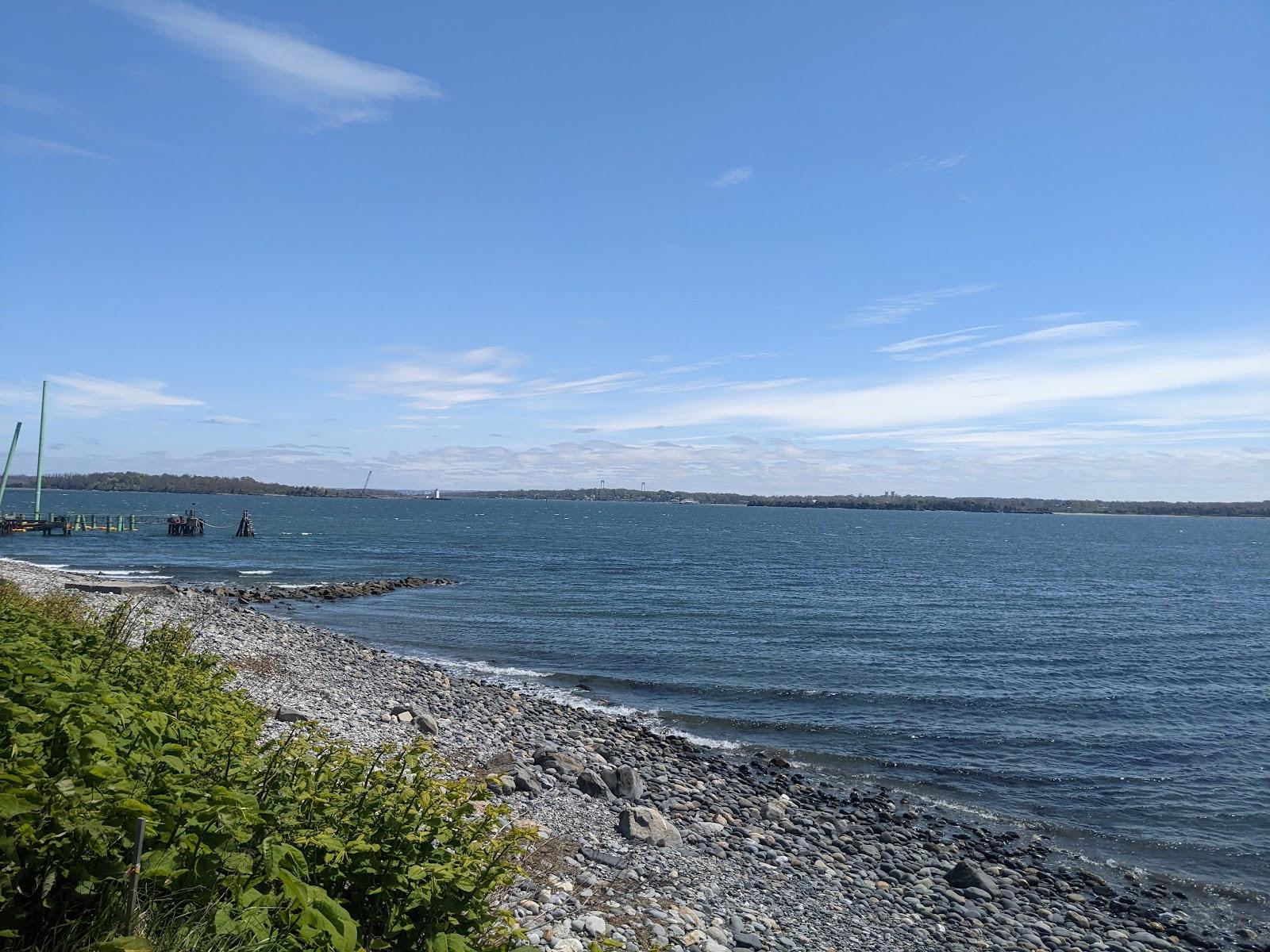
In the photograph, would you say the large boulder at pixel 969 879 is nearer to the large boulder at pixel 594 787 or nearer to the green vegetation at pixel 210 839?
the large boulder at pixel 594 787

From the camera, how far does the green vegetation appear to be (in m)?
3.54

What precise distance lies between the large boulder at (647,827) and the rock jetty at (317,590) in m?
32.7

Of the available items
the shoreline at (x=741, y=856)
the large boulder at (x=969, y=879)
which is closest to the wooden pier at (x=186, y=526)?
the shoreline at (x=741, y=856)

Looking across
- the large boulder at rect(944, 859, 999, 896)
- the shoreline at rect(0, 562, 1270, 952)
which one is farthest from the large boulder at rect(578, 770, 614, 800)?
the large boulder at rect(944, 859, 999, 896)

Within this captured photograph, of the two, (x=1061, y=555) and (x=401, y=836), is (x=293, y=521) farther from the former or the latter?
(x=401, y=836)

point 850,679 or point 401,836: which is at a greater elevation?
point 401,836

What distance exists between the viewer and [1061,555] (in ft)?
287

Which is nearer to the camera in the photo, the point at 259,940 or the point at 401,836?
the point at 259,940

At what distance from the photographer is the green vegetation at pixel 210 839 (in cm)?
354

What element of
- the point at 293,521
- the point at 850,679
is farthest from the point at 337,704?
the point at 293,521

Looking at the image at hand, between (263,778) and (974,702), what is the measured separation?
2315 cm

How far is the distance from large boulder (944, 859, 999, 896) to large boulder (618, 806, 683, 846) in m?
4.24

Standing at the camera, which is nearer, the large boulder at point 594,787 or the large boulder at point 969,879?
the large boulder at point 969,879

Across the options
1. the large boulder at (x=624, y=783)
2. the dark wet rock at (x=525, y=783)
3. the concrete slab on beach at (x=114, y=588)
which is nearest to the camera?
the dark wet rock at (x=525, y=783)
